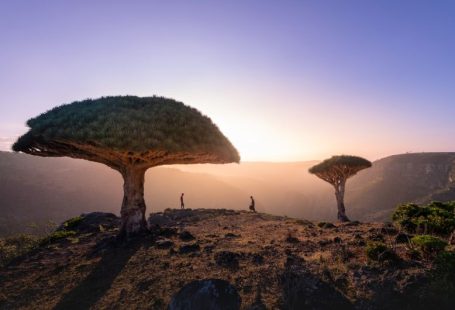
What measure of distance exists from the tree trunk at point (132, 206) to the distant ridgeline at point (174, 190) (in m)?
54.2

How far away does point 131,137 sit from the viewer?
1397 centimetres

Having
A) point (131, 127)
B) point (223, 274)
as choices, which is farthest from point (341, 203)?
point (131, 127)

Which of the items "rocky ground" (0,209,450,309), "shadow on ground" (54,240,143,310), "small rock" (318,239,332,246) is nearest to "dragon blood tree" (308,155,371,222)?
"rocky ground" (0,209,450,309)

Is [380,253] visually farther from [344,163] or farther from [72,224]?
[344,163]

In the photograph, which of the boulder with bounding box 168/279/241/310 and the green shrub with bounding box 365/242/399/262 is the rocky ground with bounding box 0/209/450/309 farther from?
the green shrub with bounding box 365/242/399/262

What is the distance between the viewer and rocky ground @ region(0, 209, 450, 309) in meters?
9.73

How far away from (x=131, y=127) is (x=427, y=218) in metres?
16.3

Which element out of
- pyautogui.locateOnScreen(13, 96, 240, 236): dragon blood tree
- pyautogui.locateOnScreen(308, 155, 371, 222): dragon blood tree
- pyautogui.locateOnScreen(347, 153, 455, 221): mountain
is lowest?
pyautogui.locateOnScreen(347, 153, 455, 221): mountain

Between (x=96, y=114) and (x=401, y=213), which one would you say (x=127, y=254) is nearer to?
(x=96, y=114)

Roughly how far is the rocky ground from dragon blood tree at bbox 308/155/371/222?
1878 centimetres

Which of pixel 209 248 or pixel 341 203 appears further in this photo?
pixel 341 203

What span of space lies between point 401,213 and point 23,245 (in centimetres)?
2702

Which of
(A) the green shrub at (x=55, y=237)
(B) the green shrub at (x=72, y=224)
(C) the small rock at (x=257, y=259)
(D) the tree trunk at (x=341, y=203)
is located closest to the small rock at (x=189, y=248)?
(C) the small rock at (x=257, y=259)

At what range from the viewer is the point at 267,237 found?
19547mm
